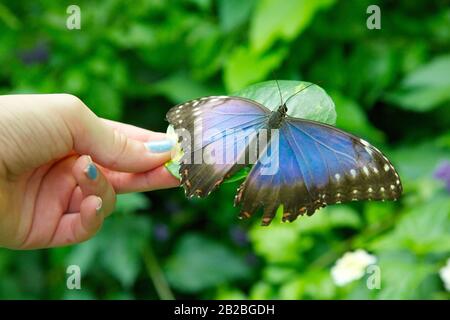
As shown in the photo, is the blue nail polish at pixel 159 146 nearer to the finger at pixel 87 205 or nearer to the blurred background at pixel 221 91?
the finger at pixel 87 205

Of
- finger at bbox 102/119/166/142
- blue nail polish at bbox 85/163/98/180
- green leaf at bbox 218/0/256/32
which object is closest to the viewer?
blue nail polish at bbox 85/163/98/180

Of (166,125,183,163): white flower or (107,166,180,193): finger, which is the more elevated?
(166,125,183,163): white flower

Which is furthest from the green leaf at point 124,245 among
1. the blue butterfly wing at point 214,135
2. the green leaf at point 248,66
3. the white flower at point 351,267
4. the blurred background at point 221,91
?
the blue butterfly wing at point 214,135

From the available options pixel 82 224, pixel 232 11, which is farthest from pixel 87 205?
pixel 232 11

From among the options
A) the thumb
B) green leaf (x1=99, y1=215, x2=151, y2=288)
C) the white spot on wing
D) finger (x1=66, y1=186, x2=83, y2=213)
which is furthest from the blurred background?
the white spot on wing

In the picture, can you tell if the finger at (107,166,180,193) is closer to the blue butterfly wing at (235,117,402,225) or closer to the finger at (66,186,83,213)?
the finger at (66,186,83,213)

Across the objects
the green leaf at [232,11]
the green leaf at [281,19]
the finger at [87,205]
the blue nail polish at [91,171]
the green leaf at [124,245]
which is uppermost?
the green leaf at [232,11]
